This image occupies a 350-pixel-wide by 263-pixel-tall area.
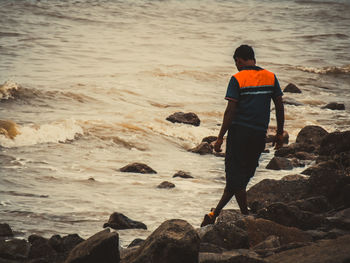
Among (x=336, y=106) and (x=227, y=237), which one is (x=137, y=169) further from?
(x=336, y=106)

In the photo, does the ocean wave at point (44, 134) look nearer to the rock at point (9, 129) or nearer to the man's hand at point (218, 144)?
the rock at point (9, 129)

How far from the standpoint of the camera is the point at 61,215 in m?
7.20

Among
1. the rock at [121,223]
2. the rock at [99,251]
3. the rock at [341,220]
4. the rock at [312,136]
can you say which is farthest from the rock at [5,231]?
the rock at [312,136]

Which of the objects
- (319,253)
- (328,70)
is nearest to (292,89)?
(328,70)

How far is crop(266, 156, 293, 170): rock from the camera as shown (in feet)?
35.4

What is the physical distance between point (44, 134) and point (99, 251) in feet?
30.0

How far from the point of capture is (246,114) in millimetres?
5426

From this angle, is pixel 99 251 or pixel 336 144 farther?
pixel 336 144

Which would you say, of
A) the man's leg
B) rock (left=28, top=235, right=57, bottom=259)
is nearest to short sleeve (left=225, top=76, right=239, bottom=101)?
the man's leg

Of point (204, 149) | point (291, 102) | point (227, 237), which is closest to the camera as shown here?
point (227, 237)

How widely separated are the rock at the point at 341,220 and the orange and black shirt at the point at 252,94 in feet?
3.55

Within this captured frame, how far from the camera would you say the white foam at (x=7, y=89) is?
17.0m

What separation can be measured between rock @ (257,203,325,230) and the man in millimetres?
370

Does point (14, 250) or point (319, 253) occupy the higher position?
point (319, 253)
